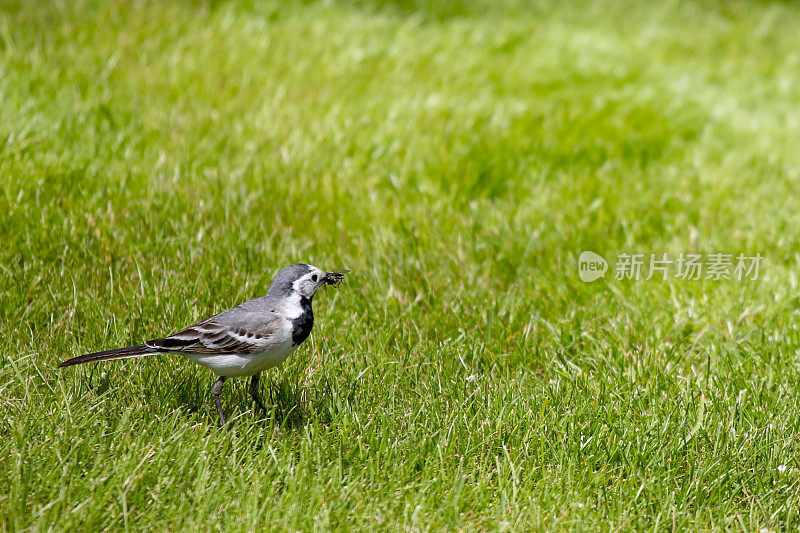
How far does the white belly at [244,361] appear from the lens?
11.1 feet

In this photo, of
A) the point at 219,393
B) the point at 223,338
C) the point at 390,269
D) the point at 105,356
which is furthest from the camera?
the point at 390,269

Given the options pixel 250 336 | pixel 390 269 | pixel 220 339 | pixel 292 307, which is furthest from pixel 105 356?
pixel 390 269

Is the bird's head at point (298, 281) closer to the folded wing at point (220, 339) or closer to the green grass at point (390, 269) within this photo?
the folded wing at point (220, 339)

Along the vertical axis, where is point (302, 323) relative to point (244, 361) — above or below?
above

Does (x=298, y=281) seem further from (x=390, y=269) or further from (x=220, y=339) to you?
(x=390, y=269)

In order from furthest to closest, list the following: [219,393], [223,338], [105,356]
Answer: [219,393] < [223,338] < [105,356]

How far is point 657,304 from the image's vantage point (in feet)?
16.4

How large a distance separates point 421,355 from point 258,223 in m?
1.67

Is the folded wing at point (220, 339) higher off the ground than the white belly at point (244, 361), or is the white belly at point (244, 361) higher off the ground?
the folded wing at point (220, 339)

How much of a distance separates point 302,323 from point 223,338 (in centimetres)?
34

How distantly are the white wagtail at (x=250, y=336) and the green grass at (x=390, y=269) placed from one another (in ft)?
0.89

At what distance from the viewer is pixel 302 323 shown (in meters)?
3.43

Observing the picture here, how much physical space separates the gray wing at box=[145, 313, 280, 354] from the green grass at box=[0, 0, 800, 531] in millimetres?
318

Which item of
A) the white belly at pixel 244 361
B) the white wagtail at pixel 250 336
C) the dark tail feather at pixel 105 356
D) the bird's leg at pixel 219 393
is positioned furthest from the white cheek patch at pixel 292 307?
the dark tail feather at pixel 105 356
